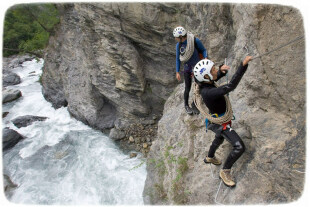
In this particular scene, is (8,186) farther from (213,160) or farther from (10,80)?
(10,80)

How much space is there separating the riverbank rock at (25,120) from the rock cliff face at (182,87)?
2582 mm

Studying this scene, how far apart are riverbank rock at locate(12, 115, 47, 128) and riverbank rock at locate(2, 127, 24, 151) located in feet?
4.26

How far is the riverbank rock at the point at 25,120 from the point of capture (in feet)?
48.4

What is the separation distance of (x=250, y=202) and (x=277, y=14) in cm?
316

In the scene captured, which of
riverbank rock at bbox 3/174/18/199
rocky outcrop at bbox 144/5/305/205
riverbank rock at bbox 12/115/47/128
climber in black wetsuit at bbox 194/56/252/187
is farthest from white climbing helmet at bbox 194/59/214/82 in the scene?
riverbank rock at bbox 12/115/47/128

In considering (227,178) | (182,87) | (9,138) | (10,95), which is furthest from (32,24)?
(227,178)

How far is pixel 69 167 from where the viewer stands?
36.3ft

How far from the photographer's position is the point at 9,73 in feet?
75.9

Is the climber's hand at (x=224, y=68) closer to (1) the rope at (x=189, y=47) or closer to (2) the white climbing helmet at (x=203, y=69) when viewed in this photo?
(2) the white climbing helmet at (x=203, y=69)

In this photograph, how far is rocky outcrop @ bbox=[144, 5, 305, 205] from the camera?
3021 mm

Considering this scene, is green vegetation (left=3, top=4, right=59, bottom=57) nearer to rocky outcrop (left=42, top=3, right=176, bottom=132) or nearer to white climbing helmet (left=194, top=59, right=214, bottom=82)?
rocky outcrop (left=42, top=3, right=176, bottom=132)

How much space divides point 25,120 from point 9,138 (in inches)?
94.6

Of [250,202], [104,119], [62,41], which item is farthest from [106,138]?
[250,202]

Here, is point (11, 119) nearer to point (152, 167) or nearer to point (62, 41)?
point (62, 41)
